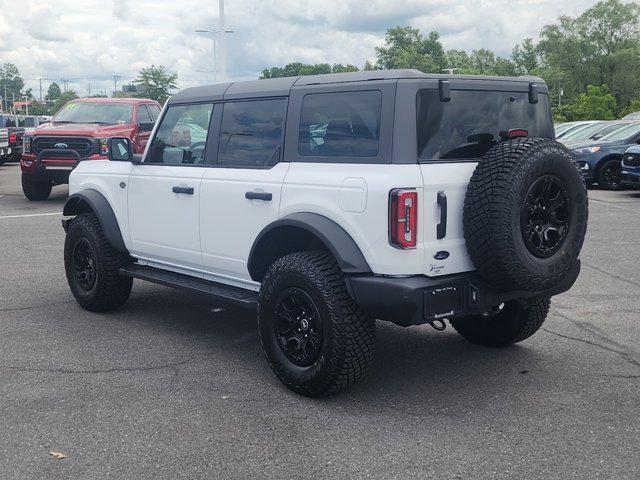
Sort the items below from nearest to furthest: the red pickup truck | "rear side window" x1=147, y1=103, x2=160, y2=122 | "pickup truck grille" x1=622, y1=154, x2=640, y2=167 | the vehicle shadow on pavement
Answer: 1. the vehicle shadow on pavement
2. the red pickup truck
3. "pickup truck grille" x1=622, y1=154, x2=640, y2=167
4. "rear side window" x1=147, y1=103, x2=160, y2=122

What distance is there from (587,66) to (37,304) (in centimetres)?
8133

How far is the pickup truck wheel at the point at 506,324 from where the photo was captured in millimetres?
5285

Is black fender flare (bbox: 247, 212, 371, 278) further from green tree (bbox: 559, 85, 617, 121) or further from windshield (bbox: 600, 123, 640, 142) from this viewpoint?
green tree (bbox: 559, 85, 617, 121)

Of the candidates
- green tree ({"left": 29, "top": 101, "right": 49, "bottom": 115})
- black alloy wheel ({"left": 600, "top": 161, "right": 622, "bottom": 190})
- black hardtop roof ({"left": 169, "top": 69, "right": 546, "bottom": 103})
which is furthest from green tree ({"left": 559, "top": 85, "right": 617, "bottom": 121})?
green tree ({"left": 29, "top": 101, "right": 49, "bottom": 115})

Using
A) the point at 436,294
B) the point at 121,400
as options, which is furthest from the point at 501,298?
the point at 121,400

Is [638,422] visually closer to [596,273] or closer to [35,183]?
[596,273]

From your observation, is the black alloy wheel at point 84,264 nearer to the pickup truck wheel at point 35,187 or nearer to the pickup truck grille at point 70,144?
the pickup truck grille at point 70,144

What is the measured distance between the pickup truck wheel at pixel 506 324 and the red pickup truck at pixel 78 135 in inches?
385

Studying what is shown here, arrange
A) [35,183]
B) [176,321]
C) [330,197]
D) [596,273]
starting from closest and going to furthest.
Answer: [330,197], [176,321], [596,273], [35,183]

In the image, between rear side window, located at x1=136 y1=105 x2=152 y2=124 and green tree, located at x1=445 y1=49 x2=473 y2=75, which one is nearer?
rear side window, located at x1=136 y1=105 x2=152 y2=124

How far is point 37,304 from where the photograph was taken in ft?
22.8

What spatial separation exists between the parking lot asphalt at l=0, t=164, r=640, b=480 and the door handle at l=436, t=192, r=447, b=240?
99 centimetres

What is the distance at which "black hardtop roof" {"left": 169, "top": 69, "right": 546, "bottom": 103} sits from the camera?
→ 14.4 feet

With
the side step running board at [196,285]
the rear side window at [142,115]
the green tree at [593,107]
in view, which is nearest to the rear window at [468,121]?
the side step running board at [196,285]
